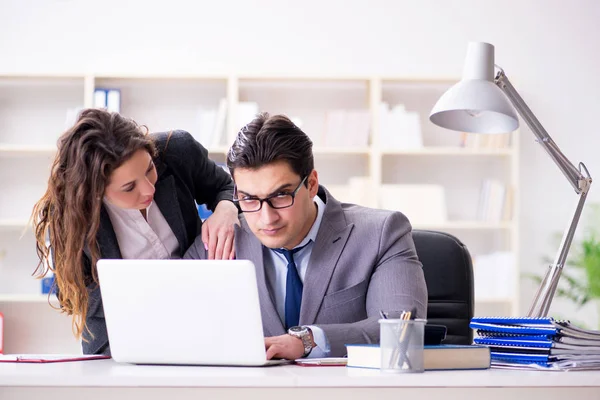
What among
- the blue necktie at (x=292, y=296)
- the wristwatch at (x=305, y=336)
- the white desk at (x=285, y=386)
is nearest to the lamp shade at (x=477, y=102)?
the blue necktie at (x=292, y=296)

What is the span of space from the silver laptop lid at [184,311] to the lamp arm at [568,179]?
0.74 meters

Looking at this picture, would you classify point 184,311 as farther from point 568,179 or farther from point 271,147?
point 568,179

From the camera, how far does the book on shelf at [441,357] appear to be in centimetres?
138

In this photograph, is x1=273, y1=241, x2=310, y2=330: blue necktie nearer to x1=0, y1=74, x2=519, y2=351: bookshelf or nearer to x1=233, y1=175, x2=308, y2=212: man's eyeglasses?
x1=233, y1=175, x2=308, y2=212: man's eyeglasses

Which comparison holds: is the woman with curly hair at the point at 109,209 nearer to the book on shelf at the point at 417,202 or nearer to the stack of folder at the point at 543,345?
the stack of folder at the point at 543,345

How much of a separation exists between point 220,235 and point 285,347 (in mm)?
544

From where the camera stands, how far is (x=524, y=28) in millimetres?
4891

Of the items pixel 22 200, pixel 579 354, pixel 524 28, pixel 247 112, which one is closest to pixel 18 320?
pixel 22 200

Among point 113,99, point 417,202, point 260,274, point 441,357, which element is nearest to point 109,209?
point 260,274

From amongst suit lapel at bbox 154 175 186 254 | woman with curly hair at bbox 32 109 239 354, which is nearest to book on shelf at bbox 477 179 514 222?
woman with curly hair at bbox 32 109 239 354

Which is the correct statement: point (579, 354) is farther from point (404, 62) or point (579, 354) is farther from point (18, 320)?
point (18, 320)

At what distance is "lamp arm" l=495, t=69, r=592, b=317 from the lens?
1.87 m

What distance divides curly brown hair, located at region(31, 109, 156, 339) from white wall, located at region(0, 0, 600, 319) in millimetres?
2781

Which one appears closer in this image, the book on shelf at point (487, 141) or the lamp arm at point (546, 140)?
the lamp arm at point (546, 140)
